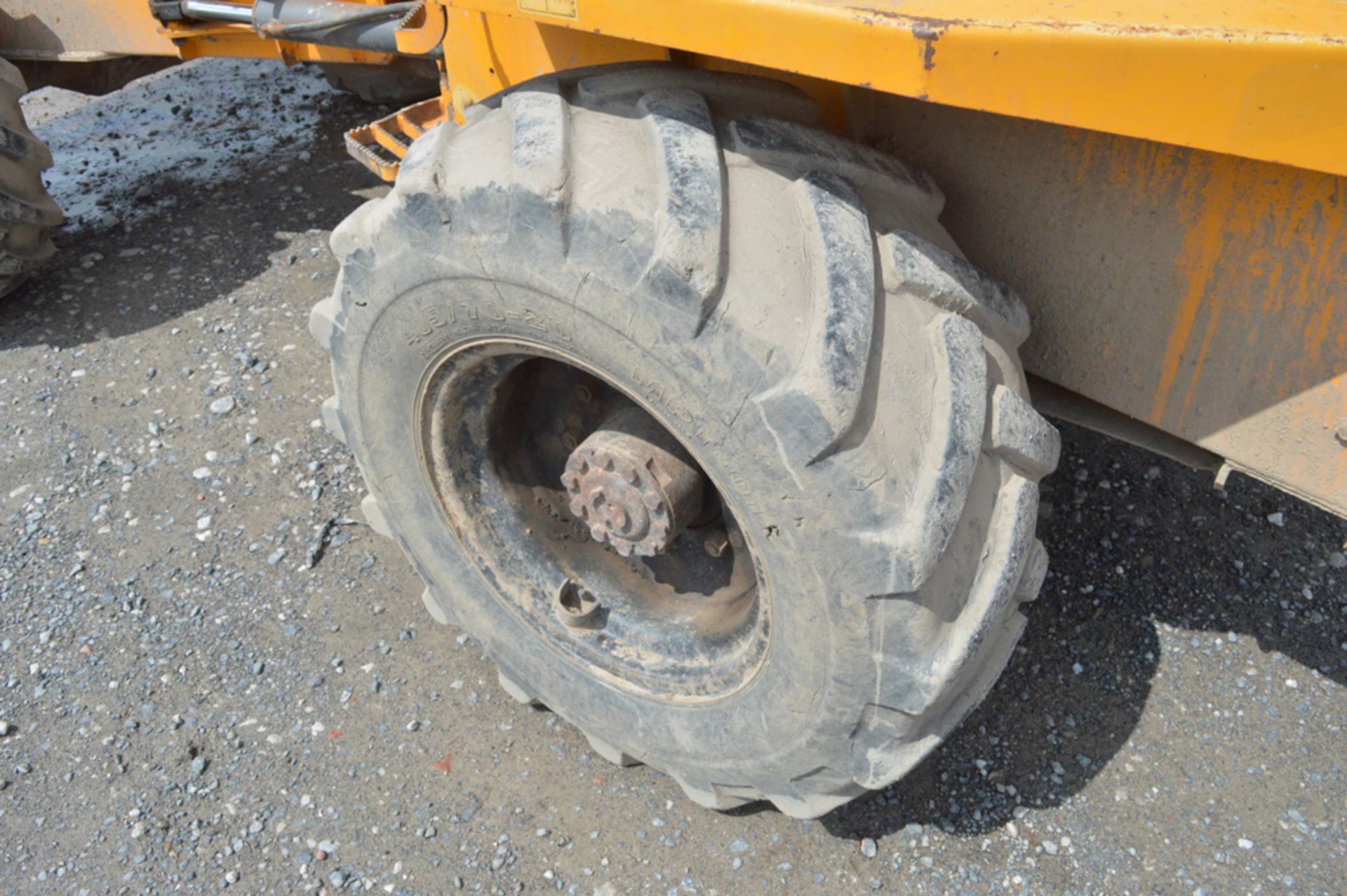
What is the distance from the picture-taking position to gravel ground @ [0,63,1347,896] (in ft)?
6.84

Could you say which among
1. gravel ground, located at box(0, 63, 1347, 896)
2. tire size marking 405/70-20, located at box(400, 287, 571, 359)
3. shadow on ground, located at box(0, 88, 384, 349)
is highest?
tire size marking 405/70-20, located at box(400, 287, 571, 359)

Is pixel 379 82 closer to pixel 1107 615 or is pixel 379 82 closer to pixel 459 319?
pixel 459 319

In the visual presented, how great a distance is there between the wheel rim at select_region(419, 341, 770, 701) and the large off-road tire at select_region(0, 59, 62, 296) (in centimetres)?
227

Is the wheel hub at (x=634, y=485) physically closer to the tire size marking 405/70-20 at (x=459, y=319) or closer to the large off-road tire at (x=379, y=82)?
the tire size marking 405/70-20 at (x=459, y=319)

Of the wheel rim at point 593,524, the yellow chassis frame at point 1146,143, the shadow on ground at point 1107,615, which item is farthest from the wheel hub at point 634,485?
the shadow on ground at point 1107,615

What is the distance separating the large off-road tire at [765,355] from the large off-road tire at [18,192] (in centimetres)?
212

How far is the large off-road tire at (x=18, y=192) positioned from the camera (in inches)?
129

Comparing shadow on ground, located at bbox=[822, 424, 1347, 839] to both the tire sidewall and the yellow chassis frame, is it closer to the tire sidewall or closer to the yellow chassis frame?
the tire sidewall

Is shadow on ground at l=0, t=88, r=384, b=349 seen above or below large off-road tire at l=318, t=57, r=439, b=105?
below

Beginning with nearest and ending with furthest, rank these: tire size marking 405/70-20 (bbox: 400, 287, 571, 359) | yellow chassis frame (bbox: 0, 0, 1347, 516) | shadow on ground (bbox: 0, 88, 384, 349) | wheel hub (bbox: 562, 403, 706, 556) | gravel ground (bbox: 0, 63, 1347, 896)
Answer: yellow chassis frame (bbox: 0, 0, 1347, 516) → tire size marking 405/70-20 (bbox: 400, 287, 571, 359) → wheel hub (bbox: 562, 403, 706, 556) → gravel ground (bbox: 0, 63, 1347, 896) → shadow on ground (bbox: 0, 88, 384, 349)

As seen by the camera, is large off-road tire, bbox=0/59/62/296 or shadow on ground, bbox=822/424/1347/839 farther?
large off-road tire, bbox=0/59/62/296

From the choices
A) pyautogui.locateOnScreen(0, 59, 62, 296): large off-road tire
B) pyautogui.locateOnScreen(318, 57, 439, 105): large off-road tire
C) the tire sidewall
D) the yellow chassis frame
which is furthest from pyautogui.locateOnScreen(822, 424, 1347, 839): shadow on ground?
pyautogui.locateOnScreen(0, 59, 62, 296): large off-road tire

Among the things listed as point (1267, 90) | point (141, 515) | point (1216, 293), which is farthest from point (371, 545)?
point (1267, 90)

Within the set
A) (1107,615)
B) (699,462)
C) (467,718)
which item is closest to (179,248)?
(467,718)
